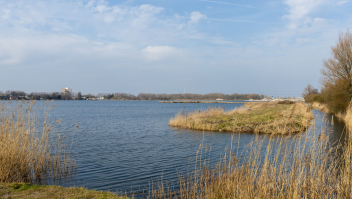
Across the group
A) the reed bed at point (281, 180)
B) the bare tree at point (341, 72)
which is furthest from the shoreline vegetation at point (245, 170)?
the bare tree at point (341, 72)

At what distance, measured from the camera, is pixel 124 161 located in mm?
10031

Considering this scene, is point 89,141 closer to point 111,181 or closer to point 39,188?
point 111,181

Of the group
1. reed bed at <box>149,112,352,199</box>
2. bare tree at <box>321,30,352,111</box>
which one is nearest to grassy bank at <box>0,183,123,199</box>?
reed bed at <box>149,112,352,199</box>

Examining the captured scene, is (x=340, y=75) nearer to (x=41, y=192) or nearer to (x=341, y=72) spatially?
(x=341, y=72)

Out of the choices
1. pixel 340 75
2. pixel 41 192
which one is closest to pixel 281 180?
pixel 41 192

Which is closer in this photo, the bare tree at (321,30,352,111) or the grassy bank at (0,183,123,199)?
the grassy bank at (0,183,123,199)

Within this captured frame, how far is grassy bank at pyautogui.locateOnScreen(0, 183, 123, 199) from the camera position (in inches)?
201

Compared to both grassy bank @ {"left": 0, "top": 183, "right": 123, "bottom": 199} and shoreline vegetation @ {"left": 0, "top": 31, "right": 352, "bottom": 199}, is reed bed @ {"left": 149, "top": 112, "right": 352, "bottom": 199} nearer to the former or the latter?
shoreline vegetation @ {"left": 0, "top": 31, "right": 352, "bottom": 199}

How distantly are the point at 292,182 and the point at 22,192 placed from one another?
5.67 meters

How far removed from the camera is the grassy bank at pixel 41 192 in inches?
201

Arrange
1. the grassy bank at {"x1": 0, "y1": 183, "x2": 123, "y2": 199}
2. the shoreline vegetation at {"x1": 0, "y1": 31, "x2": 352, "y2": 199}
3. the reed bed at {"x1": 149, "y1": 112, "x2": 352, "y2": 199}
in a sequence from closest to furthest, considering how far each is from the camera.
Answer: the reed bed at {"x1": 149, "y1": 112, "x2": 352, "y2": 199}
the shoreline vegetation at {"x1": 0, "y1": 31, "x2": 352, "y2": 199}
the grassy bank at {"x1": 0, "y1": 183, "x2": 123, "y2": 199}

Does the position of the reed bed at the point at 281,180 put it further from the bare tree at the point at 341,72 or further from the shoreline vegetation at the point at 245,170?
the bare tree at the point at 341,72

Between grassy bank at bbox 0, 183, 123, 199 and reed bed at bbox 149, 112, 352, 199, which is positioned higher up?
reed bed at bbox 149, 112, 352, 199

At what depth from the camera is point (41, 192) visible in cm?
534
